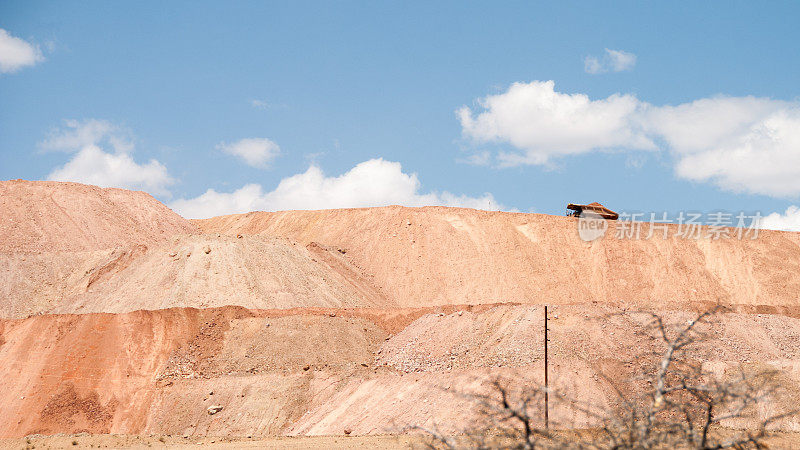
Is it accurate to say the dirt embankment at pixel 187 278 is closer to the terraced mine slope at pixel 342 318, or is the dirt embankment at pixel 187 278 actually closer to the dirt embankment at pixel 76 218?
the terraced mine slope at pixel 342 318

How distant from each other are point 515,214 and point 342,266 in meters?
19.0

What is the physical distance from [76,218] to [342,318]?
39002 mm

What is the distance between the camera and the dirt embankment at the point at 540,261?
2212 inches

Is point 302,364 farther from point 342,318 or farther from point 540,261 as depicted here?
point 540,261

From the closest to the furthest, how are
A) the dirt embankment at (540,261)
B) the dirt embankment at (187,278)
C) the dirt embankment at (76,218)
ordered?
the dirt embankment at (187,278), the dirt embankment at (540,261), the dirt embankment at (76,218)

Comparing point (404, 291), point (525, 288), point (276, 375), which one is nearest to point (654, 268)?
point (525, 288)

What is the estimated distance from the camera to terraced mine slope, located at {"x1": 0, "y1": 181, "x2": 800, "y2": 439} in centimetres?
2700

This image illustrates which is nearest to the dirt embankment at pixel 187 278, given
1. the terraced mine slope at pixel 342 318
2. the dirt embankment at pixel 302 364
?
the terraced mine slope at pixel 342 318

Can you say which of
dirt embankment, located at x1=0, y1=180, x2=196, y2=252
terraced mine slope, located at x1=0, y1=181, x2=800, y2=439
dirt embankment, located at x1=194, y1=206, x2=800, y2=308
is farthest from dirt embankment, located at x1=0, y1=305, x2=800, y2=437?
dirt embankment, located at x1=0, y1=180, x2=196, y2=252

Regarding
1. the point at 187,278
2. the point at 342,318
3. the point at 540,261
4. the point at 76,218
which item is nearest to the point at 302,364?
the point at 342,318

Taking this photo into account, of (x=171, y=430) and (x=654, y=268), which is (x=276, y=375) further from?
(x=654, y=268)

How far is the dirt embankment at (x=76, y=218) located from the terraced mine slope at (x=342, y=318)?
0.27 m

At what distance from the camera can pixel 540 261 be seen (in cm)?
5941

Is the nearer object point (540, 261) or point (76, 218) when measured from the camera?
point (540, 261)
